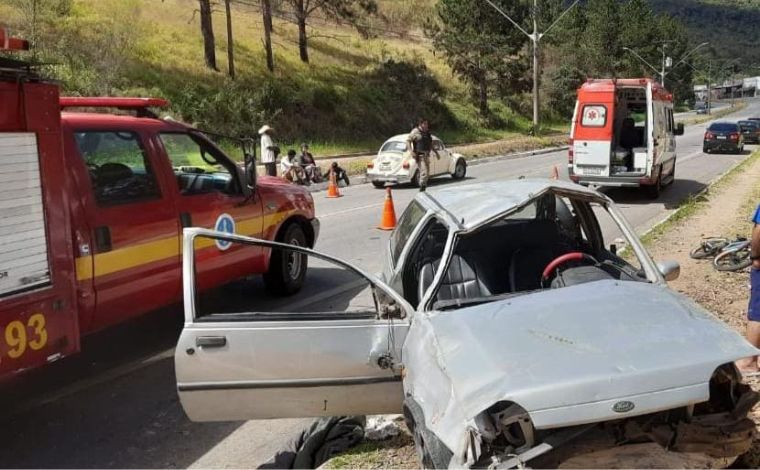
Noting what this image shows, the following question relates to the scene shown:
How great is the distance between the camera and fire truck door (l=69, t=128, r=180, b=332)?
196 inches

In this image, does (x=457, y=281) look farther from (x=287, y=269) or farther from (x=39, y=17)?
(x=39, y=17)

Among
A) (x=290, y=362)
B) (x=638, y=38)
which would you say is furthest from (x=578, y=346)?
(x=638, y=38)

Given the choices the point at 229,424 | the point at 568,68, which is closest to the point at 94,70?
the point at 229,424

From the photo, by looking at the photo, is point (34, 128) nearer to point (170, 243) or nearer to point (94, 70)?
point (170, 243)

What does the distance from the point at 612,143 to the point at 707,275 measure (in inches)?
317

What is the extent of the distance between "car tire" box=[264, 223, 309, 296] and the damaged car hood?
397 centimetres

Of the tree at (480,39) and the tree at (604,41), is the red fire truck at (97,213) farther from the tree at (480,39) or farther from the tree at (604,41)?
the tree at (604,41)

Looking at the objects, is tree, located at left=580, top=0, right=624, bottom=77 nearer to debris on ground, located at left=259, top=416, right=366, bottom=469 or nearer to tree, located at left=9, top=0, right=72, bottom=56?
tree, located at left=9, top=0, right=72, bottom=56

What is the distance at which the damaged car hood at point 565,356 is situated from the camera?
2707mm

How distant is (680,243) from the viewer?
10.1 metres

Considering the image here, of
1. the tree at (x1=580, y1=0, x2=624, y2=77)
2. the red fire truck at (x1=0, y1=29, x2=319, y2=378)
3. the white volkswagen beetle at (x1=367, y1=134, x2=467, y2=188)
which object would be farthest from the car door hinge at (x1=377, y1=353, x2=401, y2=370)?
the tree at (x1=580, y1=0, x2=624, y2=77)

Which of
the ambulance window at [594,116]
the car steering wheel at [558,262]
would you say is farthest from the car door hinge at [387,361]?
the ambulance window at [594,116]

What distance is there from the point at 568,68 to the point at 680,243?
195 ft

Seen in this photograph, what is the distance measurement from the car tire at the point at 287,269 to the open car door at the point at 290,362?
345 cm
